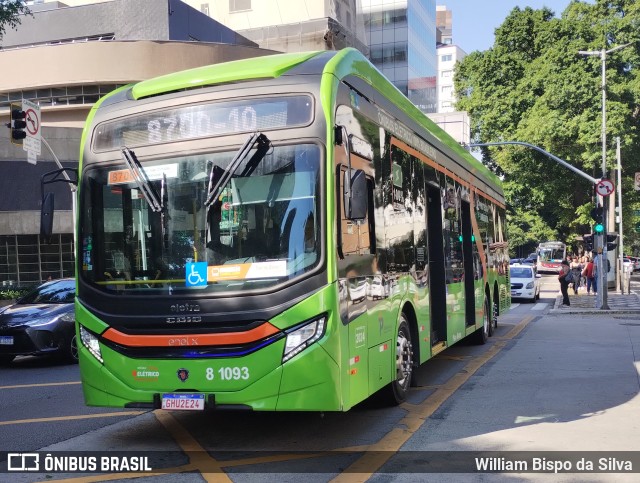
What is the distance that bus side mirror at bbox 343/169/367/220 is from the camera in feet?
20.1

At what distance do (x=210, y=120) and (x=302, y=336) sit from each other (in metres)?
1.95

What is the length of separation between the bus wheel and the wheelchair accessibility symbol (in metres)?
8.51

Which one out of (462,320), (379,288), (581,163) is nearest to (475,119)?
(581,163)

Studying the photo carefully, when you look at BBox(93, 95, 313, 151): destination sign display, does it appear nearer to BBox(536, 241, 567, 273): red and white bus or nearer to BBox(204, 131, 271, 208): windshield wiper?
BBox(204, 131, 271, 208): windshield wiper

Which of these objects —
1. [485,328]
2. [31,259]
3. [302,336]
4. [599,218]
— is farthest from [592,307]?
[31,259]

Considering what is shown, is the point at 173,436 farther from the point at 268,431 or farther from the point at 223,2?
the point at 223,2

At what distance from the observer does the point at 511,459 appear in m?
5.97

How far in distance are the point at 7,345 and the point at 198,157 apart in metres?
7.38

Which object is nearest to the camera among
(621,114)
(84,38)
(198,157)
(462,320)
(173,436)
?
(198,157)

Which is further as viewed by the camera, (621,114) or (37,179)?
(621,114)

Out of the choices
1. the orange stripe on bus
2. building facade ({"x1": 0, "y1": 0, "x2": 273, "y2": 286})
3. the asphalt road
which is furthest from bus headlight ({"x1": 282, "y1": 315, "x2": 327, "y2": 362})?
building facade ({"x1": 0, "y1": 0, "x2": 273, "y2": 286})

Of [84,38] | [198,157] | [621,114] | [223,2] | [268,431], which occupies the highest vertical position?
[223,2]

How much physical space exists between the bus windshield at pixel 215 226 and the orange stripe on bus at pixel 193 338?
351mm

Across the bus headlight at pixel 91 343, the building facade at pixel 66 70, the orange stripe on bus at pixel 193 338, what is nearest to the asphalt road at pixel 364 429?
the bus headlight at pixel 91 343
